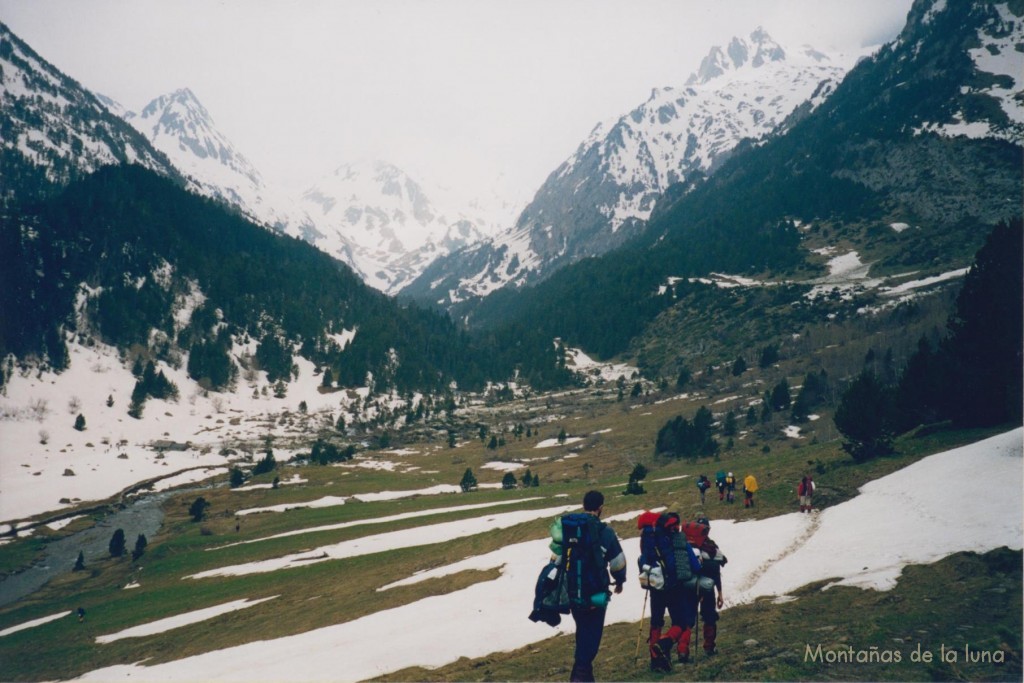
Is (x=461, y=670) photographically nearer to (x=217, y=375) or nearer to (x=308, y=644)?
(x=308, y=644)

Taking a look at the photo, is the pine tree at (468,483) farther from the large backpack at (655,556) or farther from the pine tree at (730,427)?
the large backpack at (655,556)

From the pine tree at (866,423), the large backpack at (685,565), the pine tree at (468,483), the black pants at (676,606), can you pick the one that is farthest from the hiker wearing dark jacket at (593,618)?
the pine tree at (468,483)

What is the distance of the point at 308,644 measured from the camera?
21.6m

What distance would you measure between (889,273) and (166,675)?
185 m

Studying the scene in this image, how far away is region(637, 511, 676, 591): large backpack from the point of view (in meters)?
10.9

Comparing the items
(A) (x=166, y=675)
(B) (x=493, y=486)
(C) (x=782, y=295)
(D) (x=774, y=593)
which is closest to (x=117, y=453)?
(B) (x=493, y=486)

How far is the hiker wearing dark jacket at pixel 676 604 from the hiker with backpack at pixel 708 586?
41cm

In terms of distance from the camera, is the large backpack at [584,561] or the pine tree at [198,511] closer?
the large backpack at [584,561]

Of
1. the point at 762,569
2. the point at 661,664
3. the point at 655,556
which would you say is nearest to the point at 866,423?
the point at 762,569

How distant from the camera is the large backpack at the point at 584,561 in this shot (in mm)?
9602

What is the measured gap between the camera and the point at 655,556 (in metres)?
11.1

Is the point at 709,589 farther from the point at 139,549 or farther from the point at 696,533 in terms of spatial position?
the point at 139,549

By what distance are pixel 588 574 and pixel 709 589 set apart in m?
3.47

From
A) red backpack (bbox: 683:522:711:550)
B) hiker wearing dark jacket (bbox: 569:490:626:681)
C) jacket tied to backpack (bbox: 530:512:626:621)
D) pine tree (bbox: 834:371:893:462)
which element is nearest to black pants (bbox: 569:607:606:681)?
hiker wearing dark jacket (bbox: 569:490:626:681)
